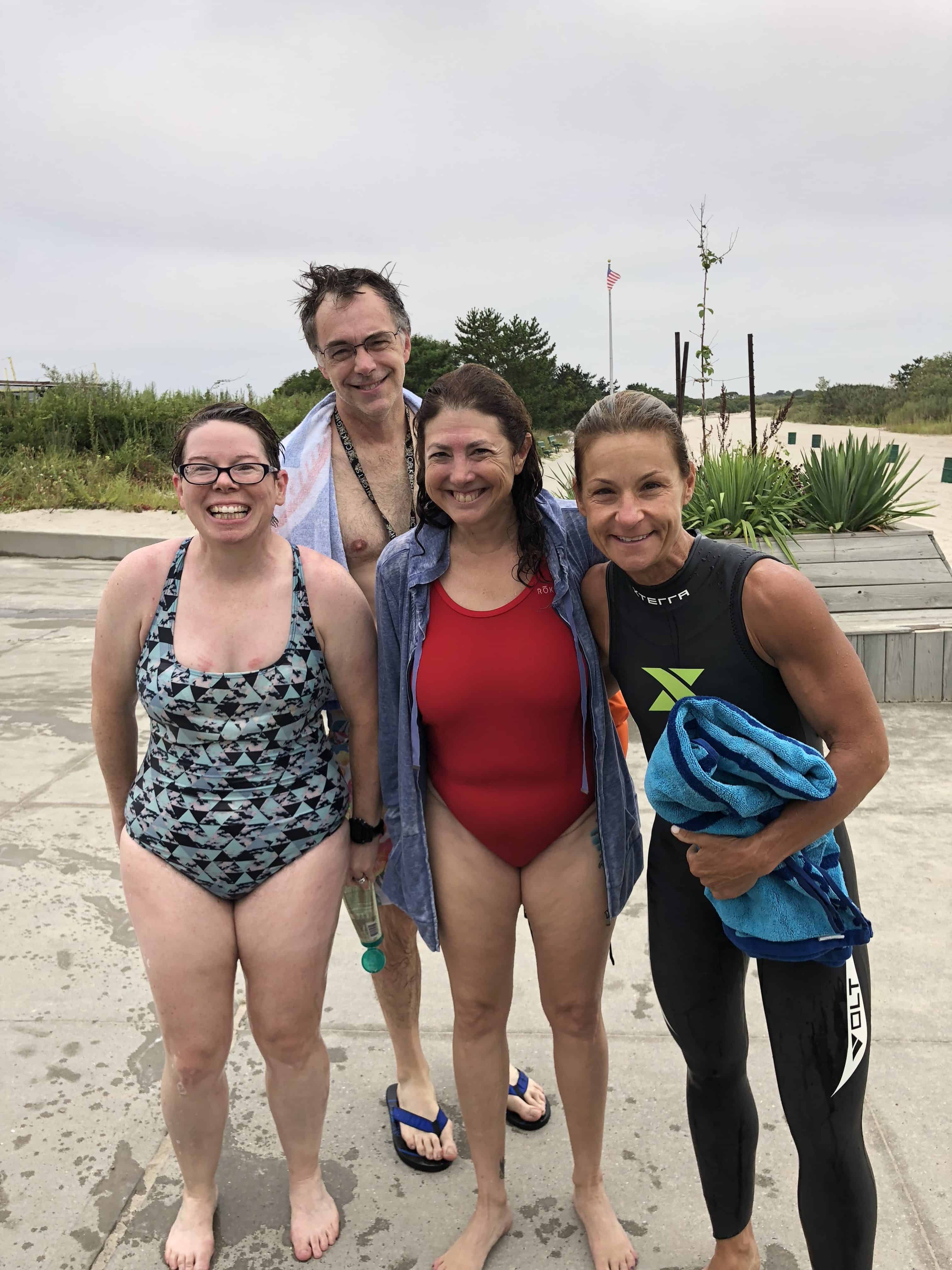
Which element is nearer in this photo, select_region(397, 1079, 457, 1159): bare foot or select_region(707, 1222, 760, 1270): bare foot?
select_region(707, 1222, 760, 1270): bare foot

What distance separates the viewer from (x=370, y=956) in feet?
8.27

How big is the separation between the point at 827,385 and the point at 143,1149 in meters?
51.9

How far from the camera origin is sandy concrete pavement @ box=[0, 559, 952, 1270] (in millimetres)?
2238

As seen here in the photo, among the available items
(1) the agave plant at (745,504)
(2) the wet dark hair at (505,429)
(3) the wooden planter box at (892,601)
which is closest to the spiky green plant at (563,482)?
(1) the agave plant at (745,504)

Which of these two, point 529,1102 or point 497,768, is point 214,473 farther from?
point 529,1102

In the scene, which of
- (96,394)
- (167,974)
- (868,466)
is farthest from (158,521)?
(167,974)

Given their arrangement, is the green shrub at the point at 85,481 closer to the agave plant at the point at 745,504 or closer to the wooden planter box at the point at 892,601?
the agave plant at the point at 745,504

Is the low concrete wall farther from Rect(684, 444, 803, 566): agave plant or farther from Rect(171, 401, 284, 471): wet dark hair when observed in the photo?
Rect(171, 401, 284, 471): wet dark hair

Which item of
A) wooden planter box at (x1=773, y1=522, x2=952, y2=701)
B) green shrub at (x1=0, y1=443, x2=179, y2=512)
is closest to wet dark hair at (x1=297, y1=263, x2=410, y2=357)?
wooden planter box at (x1=773, y1=522, x2=952, y2=701)

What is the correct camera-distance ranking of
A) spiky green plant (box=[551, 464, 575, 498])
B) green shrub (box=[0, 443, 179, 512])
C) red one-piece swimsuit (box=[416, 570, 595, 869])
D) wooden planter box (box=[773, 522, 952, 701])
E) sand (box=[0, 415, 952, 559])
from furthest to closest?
green shrub (box=[0, 443, 179, 512]) → sand (box=[0, 415, 952, 559]) → spiky green plant (box=[551, 464, 575, 498]) → wooden planter box (box=[773, 522, 952, 701]) → red one-piece swimsuit (box=[416, 570, 595, 869])

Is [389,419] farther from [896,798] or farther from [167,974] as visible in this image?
[896,798]

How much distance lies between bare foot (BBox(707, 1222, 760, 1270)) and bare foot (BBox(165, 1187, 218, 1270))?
115cm

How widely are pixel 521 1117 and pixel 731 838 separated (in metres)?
1.42

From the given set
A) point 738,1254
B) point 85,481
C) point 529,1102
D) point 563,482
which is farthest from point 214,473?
point 85,481
